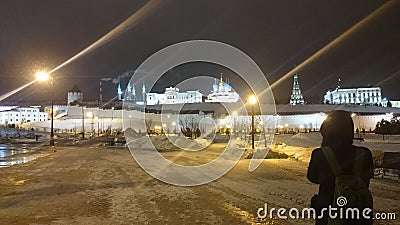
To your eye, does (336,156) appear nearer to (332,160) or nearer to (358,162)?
(332,160)

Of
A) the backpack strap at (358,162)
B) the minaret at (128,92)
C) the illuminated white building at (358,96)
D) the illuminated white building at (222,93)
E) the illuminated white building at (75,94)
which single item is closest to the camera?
the backpack strap at (358,162)

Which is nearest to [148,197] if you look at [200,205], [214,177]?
[200,205]

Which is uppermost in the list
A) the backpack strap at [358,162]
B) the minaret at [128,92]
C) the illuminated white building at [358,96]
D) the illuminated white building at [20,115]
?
the minaret at [128,92]

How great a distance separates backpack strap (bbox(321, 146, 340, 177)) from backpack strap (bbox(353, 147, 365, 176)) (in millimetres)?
133

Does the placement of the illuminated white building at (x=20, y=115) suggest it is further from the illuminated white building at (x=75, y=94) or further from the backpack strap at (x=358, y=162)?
the backpack strap at (x=358, y=162)

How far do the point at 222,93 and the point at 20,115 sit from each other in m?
70.1

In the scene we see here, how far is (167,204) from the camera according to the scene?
9.21 m

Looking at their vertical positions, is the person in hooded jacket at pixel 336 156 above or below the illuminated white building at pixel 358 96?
below

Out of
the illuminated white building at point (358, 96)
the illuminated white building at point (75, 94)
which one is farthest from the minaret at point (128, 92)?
the illuminated white building at point (358, 96)

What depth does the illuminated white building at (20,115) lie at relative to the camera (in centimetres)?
12250

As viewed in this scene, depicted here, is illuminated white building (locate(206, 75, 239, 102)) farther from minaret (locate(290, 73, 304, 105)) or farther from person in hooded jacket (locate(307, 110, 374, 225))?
person in hooded jacket (locate(307, 110, 374, 225))

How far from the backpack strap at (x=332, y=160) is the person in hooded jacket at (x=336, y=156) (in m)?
0.03

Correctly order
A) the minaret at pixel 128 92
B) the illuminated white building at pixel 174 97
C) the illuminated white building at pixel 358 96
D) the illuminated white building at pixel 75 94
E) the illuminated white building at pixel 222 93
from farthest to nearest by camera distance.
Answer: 1. the minaret at pixel 128 92
2. the illuminated white building at pixel 174 97
3. the illuminated white building at pixel 75 94
4. the illuminated white building at pixel 358 96
5. the illuminated white building at pixel 222 93

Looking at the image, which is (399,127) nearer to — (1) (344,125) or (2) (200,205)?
(2) (200,205)
